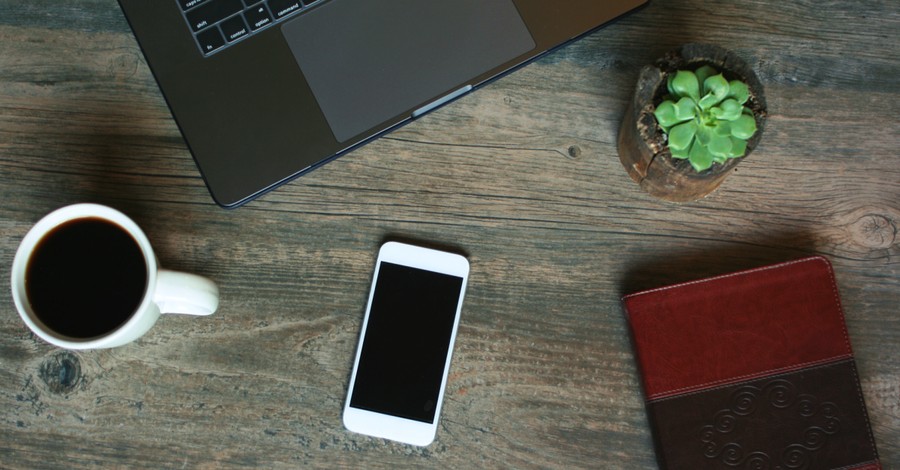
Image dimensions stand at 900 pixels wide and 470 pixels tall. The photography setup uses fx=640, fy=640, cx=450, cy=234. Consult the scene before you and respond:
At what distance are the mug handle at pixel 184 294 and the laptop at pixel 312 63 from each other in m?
0.08

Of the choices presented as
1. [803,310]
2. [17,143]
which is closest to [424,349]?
[803,310]

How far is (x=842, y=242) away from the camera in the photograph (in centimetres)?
72

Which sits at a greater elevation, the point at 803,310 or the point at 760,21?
the point at 760,21

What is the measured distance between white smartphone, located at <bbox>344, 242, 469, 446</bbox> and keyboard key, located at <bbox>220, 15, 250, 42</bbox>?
0.88ft

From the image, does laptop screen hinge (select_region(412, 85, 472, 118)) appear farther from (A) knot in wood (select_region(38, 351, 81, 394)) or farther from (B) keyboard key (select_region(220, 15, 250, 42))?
(A) knot in wood (select_region(38, 351, 81, 394))

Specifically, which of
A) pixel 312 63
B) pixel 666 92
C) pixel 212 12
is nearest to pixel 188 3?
pixel 212 12

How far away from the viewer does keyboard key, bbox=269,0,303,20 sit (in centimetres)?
65

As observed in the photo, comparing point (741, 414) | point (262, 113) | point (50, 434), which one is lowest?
point (741, 414)

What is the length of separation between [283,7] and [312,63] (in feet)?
0.20

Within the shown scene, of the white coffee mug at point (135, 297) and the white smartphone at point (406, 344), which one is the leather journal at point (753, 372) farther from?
the white coffee mug at point (135, 297)

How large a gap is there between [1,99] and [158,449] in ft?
1.43

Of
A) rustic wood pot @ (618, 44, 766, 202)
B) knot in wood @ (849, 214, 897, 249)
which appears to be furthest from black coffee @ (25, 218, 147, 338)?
knot in wood @ (849, 214, 897, 249)

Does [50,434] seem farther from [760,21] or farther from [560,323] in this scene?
[760,21]

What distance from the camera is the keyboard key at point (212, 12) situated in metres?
0.65
